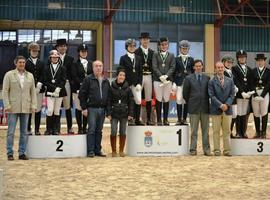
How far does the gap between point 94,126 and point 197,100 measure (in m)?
1.86

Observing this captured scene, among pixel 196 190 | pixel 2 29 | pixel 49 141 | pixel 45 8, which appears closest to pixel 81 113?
pixel 49 141

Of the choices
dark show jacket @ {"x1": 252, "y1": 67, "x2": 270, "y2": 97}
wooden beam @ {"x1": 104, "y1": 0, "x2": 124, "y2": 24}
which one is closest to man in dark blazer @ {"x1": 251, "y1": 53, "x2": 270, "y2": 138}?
dark show jacket @ {"x1": 252, "y1": 67, "x2": 270, "y2": 97}

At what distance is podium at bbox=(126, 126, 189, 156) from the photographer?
7.81 m

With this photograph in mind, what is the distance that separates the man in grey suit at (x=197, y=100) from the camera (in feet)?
26.0

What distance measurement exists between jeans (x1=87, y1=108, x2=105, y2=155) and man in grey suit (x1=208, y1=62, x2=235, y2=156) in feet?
6.30

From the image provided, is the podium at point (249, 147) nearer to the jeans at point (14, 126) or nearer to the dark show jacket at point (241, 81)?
the dark show jacket at point (241, 81)

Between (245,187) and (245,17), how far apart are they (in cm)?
1951

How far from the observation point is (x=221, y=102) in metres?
7.78

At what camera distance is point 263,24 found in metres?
23.9

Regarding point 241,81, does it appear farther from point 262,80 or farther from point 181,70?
point 181,70

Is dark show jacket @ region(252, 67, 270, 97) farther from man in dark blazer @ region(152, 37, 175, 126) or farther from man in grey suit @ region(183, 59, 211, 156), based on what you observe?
man in dark blazer @ region(152, 37, 175, 126)

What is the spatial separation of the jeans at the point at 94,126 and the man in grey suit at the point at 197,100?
1554 millimetres

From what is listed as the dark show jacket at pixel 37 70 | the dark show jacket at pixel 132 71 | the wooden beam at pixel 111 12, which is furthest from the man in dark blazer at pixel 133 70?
the wooden beam at pixel 111 12

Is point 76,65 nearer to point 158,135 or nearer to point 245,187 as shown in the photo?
point 158,135
